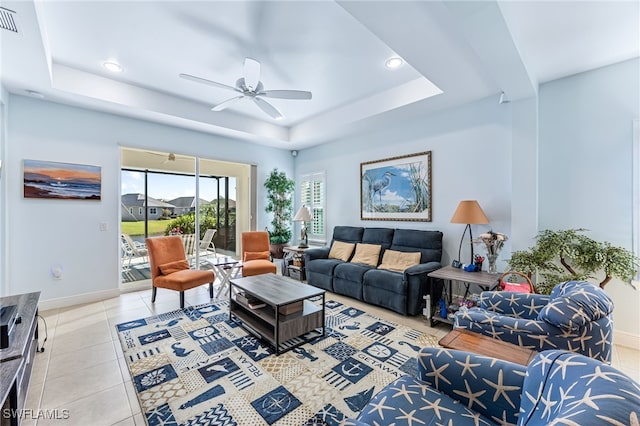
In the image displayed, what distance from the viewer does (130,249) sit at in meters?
4.82

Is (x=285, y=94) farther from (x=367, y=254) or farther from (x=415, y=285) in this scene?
(x=415, y=285)

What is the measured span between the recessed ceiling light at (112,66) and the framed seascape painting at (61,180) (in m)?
1.47

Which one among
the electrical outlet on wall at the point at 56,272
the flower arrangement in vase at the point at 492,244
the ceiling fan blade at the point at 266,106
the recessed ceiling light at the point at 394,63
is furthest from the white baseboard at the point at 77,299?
the flower arrangement in vase at the point at 492,244

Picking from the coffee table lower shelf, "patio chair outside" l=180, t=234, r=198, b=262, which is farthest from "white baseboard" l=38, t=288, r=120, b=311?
the coffee table lower shelf

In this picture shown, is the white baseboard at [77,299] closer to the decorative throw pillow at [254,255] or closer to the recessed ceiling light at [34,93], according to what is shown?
the decorative throw pillow at [254,255]

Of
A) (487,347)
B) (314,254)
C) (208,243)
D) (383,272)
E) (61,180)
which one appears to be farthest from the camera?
(208,243)

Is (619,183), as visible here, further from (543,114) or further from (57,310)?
(57,310)

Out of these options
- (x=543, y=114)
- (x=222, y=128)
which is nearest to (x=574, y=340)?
(x=543, y=114)

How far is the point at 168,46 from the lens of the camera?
279 centimetres

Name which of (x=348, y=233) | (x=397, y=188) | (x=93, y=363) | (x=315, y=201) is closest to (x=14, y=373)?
(x=93, y=363)

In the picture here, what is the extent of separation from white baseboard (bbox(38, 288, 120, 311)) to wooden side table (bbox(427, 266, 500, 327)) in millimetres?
4454

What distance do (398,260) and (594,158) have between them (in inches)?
94.7

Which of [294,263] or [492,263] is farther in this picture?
[294,263]

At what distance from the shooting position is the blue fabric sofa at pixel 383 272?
3.30 metres
